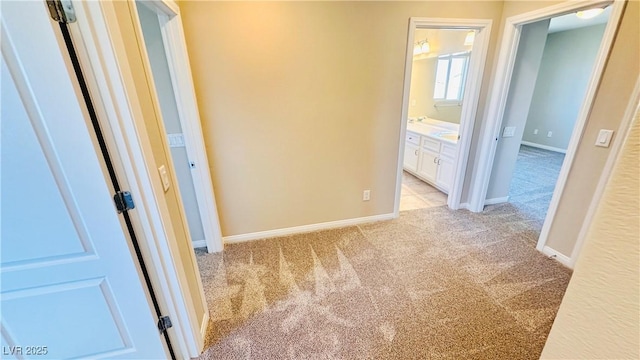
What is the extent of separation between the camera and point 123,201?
3.53ft

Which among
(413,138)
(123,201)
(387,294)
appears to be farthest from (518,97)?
(123,201)

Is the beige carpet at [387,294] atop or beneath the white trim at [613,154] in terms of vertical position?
beneath

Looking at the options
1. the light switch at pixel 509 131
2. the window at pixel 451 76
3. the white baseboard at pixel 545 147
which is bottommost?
the white baseboard at pixel 545 147

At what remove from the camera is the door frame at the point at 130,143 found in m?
0.89

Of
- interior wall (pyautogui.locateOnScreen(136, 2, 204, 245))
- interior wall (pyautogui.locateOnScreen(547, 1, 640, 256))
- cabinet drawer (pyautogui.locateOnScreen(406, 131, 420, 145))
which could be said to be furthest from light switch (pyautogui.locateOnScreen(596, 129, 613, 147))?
interior wall (pyautogui.locateOnScreen(136, 2, 204, 245))

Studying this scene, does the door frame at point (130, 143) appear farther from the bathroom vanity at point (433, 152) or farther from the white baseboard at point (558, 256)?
the bathroom vanity at point (433, 152)

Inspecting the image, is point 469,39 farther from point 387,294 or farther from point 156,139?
point 156,139

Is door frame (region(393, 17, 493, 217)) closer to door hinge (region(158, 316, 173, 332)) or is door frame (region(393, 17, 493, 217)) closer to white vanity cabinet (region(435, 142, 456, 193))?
white vanity cabinet (region(435, 142, 456, 193))

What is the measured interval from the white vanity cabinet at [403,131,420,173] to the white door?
3898 mm

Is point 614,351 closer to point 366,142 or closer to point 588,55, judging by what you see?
point 366,142

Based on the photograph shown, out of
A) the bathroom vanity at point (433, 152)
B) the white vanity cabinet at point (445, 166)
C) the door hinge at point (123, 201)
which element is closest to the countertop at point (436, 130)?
the bathroom vanity at point (433, 152)

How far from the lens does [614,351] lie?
0.40 meters

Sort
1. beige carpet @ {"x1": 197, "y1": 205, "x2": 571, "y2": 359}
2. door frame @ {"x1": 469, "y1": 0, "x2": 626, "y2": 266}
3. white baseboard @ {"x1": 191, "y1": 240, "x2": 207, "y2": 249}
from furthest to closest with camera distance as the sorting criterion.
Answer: white baseboard @ {"x1": 191, "y1": 240, "x2": 207, "y2": 249}
door frame @ {"x1": 469, "y1": 0, "x2": 626, "y2": 266}
beige carpet @ {"x1": 197, "y1": 205, "x2": 571, "y2": 359}

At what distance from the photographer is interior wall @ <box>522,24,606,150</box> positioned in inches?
197
